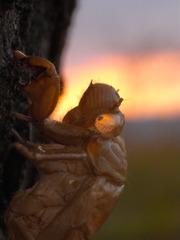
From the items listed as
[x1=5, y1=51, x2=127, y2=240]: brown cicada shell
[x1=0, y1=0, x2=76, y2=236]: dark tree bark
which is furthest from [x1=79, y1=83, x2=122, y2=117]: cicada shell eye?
[x1=0, y1=0, x2=76, y2=236]: dark tree bark

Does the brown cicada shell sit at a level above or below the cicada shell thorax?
below

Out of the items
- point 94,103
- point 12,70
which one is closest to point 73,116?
point 94,103

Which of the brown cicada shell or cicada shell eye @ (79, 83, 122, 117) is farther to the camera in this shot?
cicada shell eye @ (79, 83, 122, 117)

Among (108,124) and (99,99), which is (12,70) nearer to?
(99,99)

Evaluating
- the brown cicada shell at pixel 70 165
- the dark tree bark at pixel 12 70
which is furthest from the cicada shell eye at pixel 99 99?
the dark tree bark at pixel 12 70

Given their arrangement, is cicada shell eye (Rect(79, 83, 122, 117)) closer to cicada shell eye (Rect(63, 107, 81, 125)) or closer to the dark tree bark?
cicada shell eye (Rect(63, 107, 81, 125))

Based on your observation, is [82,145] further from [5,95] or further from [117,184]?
[5,95]

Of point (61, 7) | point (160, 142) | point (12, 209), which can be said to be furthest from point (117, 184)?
point (160, 142)
